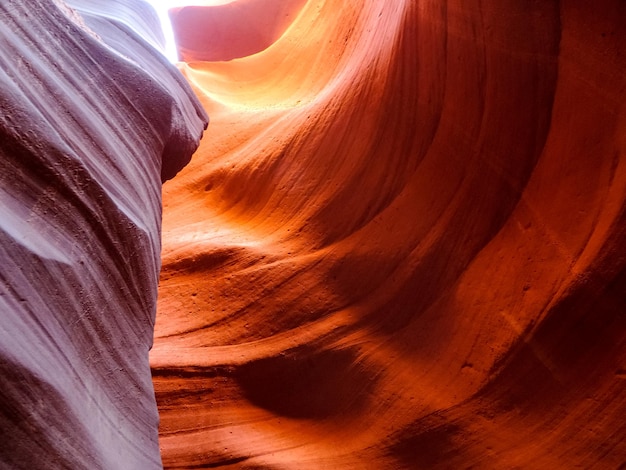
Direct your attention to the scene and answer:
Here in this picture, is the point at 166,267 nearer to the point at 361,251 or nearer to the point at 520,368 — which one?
the point at 361,251

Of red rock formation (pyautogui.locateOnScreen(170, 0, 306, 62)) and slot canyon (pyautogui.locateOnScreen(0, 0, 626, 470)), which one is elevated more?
red rock formation (pyautogui.locateOnScreen(170, 0, 306, 62))

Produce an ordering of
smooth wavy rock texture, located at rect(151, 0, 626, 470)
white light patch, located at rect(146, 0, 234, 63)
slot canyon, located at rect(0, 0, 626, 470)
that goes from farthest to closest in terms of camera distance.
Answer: white light patch, located at rect(146, 0, 234, 63) → smooth wavy rock texture, located at rect(151, 0, 626, 470) → slot canyon, located at rect(0, 0, 626, 470)

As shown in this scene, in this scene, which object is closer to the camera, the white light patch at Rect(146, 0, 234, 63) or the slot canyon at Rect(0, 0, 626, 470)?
the slot canyon at Rect(0, 0, 626, 470)

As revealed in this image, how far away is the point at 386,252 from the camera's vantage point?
1944 mm

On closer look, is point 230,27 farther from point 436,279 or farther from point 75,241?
point 75,241

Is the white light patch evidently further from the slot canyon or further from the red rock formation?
the slot canyon

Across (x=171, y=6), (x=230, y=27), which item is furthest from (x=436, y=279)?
(x=171, y=6)

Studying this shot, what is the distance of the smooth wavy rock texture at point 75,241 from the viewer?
0.79 m

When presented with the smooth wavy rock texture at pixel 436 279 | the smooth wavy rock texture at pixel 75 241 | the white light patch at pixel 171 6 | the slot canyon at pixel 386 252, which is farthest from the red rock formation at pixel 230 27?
the smooth wavy rock texture at pixel 75 241

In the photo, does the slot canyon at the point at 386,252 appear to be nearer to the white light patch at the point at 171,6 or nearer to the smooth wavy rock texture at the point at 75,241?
the smooth wavy rock texture at the point at 75,241

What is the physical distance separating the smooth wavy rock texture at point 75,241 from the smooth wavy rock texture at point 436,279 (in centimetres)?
73

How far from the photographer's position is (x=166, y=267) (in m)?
2.21

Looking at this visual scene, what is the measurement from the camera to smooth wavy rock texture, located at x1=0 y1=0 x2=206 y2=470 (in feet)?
2.60

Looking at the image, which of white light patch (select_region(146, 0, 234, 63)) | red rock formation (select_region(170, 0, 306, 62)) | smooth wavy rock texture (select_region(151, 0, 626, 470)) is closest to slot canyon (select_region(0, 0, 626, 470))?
smooth wavy rock texture (select_region(151, 0, 626, 470))
